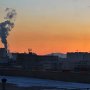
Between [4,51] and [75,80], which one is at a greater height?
[4,51]

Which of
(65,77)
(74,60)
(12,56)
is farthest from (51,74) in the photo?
(12,56)

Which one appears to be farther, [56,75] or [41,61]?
[41,61]

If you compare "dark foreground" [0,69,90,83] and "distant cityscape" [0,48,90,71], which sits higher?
"distant cityscape" [0,48,90,71]

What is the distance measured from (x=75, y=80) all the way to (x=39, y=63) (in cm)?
3642

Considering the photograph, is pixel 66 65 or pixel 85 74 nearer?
pixel 85 74

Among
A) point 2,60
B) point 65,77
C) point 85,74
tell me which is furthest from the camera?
point 2,60

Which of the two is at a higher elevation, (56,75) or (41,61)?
(41,61)

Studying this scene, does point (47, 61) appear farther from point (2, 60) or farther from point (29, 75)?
point (29, 75)

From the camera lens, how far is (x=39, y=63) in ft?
279

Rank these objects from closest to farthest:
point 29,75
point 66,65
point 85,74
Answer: point 85,74 → point 29,75 → point 66,65

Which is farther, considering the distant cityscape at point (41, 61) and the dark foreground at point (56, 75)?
the distant cityscape at point (41, 61)

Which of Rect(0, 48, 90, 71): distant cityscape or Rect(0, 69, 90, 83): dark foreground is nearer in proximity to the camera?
Rect(0, 69, 90, 83): dark foreground

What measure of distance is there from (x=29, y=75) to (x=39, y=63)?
26.1m

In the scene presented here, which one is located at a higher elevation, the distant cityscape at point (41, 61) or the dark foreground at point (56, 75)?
the distant cityscape at point (41, 61)
